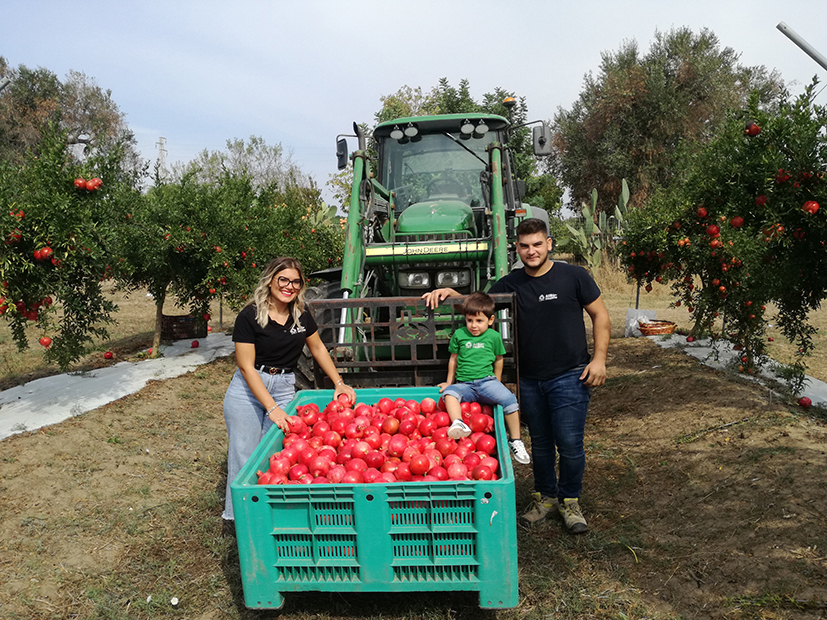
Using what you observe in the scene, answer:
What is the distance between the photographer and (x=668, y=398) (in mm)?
6969

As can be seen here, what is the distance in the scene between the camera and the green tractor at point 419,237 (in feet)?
16.5

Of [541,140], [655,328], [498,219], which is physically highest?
[541,140]

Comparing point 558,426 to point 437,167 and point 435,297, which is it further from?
point 437,167

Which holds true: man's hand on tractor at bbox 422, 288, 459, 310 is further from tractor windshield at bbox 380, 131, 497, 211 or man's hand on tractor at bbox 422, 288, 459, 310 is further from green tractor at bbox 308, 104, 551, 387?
tractor windshield at bbox 380, 131, 497, 211

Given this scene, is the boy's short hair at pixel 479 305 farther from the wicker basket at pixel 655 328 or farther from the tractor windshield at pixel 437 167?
the wicker basket at pixel 655 328

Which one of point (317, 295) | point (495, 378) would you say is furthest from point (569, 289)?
point (317, 295)

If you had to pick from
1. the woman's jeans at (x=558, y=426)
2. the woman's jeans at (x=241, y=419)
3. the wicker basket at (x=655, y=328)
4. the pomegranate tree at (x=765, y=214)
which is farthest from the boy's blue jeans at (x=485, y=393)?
the wicker basket at (x=655, y=328)

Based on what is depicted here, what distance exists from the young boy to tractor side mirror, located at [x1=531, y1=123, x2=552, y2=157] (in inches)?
133

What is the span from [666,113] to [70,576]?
25.9 m

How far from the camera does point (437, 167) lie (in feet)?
24.5

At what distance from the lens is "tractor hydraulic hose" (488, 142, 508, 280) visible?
5866 mm

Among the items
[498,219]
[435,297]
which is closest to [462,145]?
[498,219]

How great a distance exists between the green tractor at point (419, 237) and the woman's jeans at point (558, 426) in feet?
2.40

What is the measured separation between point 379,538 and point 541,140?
17.7 feet
